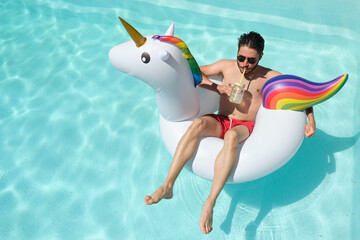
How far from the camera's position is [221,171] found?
Answer: 1689 mm

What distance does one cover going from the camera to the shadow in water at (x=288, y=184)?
89.9 inches

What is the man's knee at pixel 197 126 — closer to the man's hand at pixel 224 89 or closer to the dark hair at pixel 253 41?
the man's hand at pixel 224 89

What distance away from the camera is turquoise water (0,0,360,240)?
2.29 metres

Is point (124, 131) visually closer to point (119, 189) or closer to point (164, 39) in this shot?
point (119, 189)

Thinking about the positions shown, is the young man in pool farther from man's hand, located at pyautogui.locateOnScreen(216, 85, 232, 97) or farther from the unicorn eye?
the unicorn eye

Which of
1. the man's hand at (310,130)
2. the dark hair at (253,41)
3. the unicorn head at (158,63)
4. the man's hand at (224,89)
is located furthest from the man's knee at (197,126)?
the man's hand at (310,130)

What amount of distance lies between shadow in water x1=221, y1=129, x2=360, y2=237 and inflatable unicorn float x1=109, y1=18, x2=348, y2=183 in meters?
0.60

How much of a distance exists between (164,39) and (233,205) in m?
1.38

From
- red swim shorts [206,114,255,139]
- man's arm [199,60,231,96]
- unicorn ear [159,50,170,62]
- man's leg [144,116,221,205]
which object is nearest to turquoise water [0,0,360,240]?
red swim shorts [206,114,255,139]

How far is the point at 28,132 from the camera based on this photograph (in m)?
2.88

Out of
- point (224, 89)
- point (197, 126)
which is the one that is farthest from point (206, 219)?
point (224, 89)

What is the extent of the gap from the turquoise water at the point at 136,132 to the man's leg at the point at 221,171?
25.3 inches

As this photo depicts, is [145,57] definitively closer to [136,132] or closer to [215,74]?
[215,74]

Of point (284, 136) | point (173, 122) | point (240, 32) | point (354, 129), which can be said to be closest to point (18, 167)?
point (173, 122)
